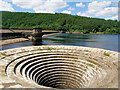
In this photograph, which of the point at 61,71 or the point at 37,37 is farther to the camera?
the point at 37,37

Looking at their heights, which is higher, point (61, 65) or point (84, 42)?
point (84, 42)

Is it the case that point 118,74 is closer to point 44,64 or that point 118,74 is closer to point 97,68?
point 97,68

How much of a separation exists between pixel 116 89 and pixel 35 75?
1112 centimetres

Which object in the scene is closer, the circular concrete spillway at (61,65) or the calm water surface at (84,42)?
the circular concrete spillway at (61,65)

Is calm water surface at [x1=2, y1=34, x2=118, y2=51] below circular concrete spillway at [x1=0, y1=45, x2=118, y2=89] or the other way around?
the other way around

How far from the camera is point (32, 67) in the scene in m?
15.9

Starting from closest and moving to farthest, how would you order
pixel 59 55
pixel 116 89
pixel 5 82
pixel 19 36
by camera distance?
pixel 116 89, pixel 5 82, pixel 59 55, pixel 19 36

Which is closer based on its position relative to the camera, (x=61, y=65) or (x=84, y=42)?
(x=61, y=65)

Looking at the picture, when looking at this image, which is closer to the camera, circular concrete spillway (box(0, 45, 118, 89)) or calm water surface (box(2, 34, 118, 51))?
circular concrete spillway (box(0, 45, 118, 89))

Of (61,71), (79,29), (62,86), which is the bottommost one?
(62,86)

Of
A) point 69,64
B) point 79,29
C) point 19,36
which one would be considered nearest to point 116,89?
point 69,64

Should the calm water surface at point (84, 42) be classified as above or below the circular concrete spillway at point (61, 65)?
above

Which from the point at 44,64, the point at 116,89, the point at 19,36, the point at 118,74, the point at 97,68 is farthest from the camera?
the point at 19,36

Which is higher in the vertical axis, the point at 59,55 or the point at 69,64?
the point at 59,55
